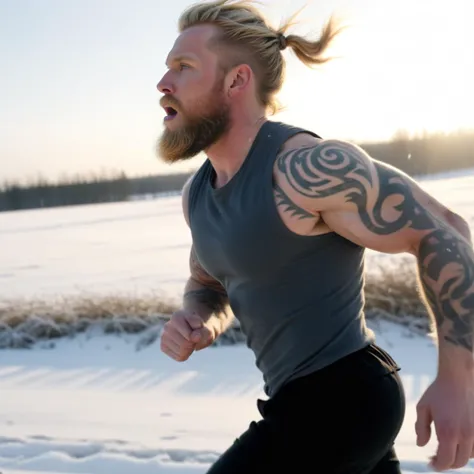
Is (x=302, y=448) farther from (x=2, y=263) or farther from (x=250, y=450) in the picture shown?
(x=2, y=263)

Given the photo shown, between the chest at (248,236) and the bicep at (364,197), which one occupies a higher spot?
the bicep at (364,197)

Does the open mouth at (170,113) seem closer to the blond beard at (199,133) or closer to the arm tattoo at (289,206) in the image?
the blond beard at (199,133)

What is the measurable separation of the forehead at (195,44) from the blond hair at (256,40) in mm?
24

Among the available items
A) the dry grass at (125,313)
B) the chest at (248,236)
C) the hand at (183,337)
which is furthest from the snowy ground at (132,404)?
the chest at (248,236)

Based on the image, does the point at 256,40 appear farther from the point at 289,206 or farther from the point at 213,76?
the point at 289,206

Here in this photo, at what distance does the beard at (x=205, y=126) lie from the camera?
1.77m

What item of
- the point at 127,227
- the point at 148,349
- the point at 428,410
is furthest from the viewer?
the point at 127,227

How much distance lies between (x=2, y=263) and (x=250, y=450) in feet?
35.5

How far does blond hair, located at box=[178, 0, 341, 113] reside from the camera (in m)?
1.83

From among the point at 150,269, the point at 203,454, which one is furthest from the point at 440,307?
the point at 150,269

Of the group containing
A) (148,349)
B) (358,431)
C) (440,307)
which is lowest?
(148,349)

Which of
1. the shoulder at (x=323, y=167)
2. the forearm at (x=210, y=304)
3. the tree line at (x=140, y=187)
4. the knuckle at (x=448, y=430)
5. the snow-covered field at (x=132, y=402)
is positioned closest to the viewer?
the knuckle at (x=448, y=430)

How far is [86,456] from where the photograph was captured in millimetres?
3623

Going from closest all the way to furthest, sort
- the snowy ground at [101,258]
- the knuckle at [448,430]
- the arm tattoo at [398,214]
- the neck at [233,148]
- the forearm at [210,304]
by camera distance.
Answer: the knuckle at [448,430]
the arm tattoo at [398,214]
the neck at [233,148]
the forearm at [210,304]
the snowy ground at [101,258]
